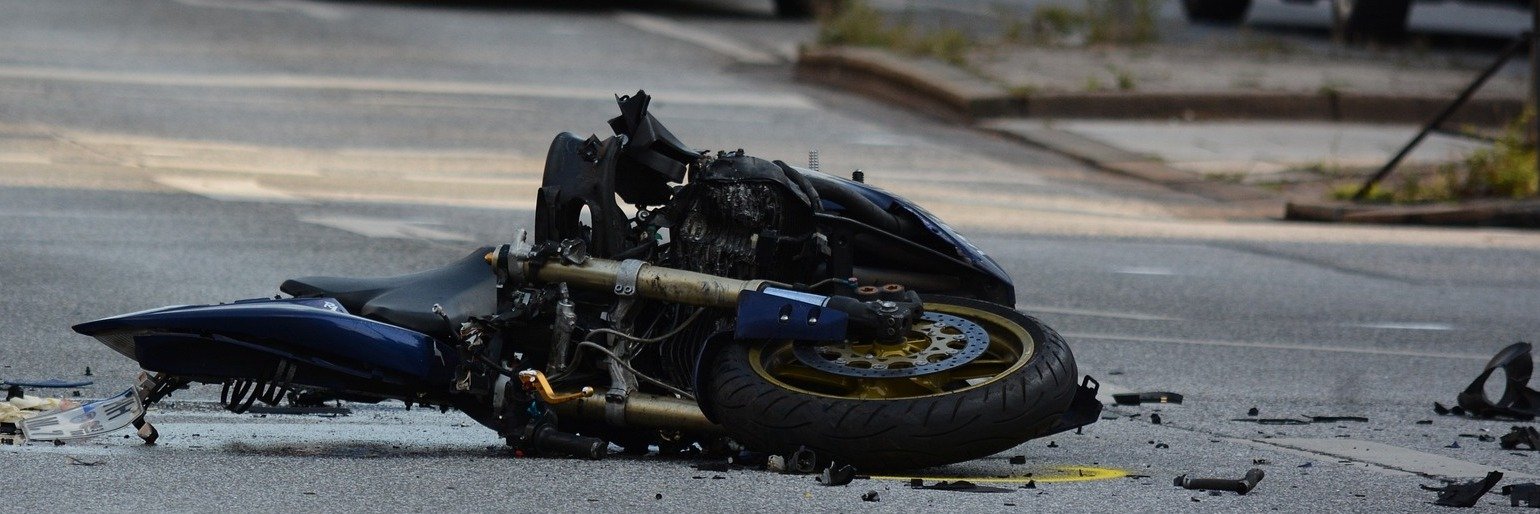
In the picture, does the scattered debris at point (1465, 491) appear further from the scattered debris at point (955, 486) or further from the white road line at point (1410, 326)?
the white road line at point (1410, 326)

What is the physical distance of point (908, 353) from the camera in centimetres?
553

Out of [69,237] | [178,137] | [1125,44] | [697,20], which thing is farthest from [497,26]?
[69,237]

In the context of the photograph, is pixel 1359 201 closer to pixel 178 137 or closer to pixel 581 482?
pixel 178 137

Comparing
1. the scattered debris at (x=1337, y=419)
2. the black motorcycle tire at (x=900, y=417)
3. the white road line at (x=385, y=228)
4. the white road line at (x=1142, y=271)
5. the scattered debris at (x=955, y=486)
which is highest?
the black motorcycle tire at (x=900, y=417)

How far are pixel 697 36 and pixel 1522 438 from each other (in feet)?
51.1

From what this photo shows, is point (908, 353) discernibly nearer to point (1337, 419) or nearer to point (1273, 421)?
point (1273, 421)

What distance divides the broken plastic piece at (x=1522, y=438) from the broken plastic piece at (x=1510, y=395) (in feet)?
1.59

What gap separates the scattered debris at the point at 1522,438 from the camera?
644 cm

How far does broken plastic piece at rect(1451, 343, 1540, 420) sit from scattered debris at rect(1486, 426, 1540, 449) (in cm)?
49

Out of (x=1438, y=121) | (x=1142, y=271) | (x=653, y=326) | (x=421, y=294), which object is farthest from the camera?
(x=1438, y=121)

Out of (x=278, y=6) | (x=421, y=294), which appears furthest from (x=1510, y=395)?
(x=278, y=6)

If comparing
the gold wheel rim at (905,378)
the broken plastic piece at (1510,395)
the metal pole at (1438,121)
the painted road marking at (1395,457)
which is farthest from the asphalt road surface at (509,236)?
the metal pole at (1438,121)

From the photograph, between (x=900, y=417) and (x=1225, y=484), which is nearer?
(x=900, y=417)

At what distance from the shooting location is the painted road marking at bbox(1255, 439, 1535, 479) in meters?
5.93
